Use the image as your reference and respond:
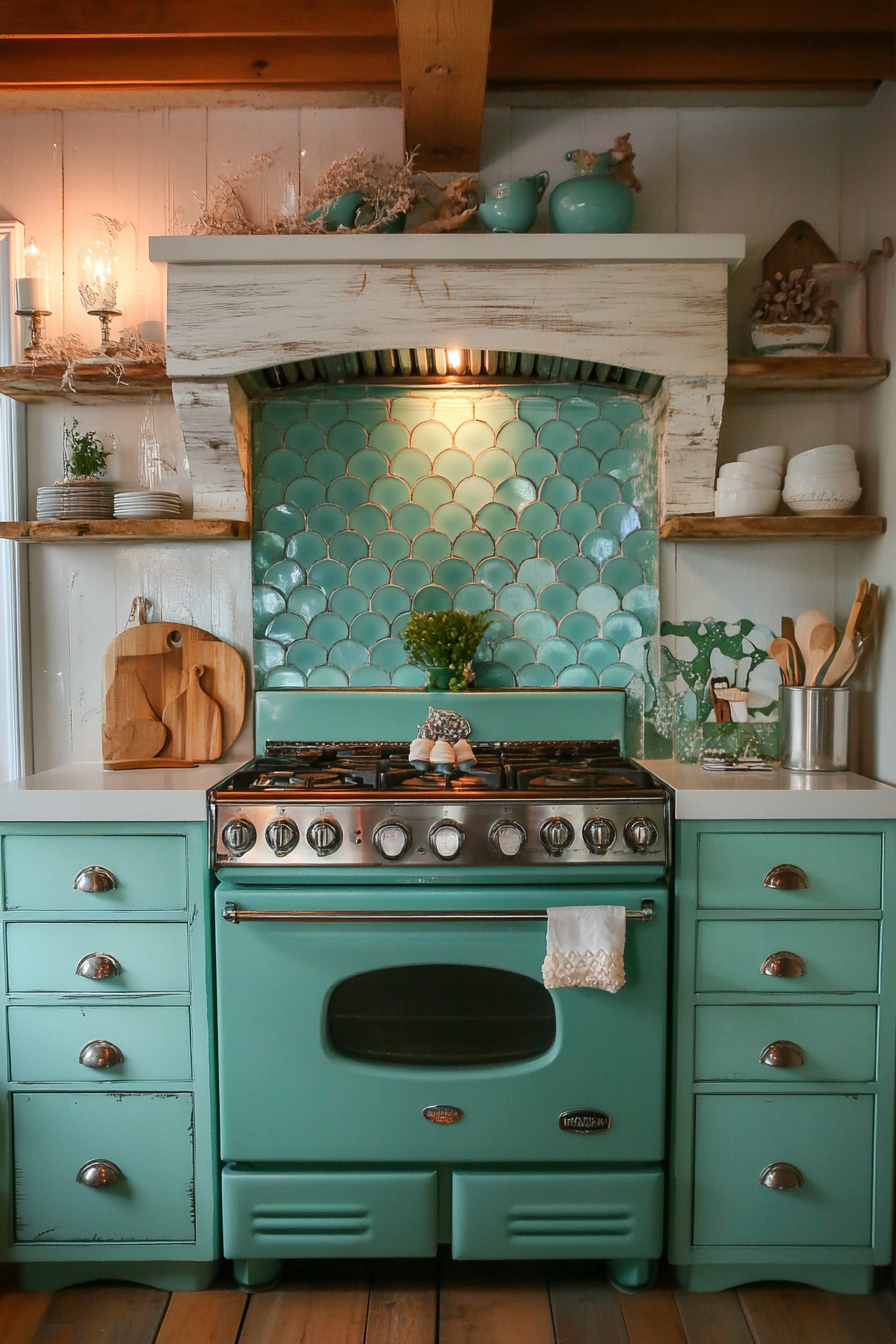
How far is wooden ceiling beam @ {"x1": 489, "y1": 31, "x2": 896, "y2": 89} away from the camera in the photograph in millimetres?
2199

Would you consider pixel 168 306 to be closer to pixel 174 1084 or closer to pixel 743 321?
pixel 743 321

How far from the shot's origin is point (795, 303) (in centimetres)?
233

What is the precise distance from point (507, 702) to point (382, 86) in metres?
1.62

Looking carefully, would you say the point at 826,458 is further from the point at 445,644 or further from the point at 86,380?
the point at 86,380

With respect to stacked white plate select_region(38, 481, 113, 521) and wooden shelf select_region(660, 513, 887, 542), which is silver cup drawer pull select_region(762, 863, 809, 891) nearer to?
wooden shelf select_region(660, 513, 887, 542)

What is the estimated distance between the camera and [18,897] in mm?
1927

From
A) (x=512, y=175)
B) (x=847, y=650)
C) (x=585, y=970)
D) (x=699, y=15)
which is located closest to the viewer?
(x=585, y=970)

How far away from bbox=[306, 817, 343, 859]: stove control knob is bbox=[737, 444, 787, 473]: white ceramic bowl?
4.48ft

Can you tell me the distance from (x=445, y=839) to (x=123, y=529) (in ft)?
3.77

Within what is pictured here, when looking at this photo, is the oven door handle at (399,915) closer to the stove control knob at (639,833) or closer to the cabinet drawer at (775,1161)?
the stove control knob at (639,833)

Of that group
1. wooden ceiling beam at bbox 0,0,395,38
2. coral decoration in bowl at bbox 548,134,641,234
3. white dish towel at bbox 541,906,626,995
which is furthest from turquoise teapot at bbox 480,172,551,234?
white dish towel at bbox 541,906,626,995

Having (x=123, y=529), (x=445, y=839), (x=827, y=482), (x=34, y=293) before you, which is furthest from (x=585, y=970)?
(x=34, y=293)

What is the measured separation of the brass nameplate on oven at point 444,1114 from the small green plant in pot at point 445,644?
101 cm

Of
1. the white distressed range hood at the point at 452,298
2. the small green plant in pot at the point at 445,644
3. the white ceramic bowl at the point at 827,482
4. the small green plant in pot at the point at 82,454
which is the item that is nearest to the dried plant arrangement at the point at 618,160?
the white distressed range hood at the point at 452,298
